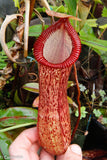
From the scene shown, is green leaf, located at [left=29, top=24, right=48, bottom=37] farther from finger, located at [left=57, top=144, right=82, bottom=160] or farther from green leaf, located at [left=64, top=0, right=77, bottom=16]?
finger, located at [left=57, top=144, right=82, bottom=160]

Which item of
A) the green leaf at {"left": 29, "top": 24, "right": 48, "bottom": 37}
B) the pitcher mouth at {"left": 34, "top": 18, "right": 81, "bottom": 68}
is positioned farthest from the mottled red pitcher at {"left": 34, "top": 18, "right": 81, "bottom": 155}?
the green leaf at {"left": 29, "top": 24, "right": 48, "bottom": 37}

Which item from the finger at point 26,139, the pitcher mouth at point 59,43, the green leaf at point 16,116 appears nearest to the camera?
the pitcher mouth at point 59,43

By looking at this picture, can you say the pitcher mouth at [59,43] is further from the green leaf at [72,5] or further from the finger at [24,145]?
the finger at [24,145]

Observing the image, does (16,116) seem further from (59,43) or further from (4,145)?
(59,43)

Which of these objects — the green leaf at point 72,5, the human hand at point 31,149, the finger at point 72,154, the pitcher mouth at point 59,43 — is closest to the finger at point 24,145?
the human hand at point 31,149

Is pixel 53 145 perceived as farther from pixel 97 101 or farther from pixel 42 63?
pixel 97 101

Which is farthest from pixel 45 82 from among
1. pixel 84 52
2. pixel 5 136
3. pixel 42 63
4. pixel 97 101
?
pixel 97 101

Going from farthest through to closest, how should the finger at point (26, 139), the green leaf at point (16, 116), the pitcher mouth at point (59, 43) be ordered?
the green leaf at point (16, 116) → the finger at point (26, 139) → the pitcher mouth at point (59, 43)
